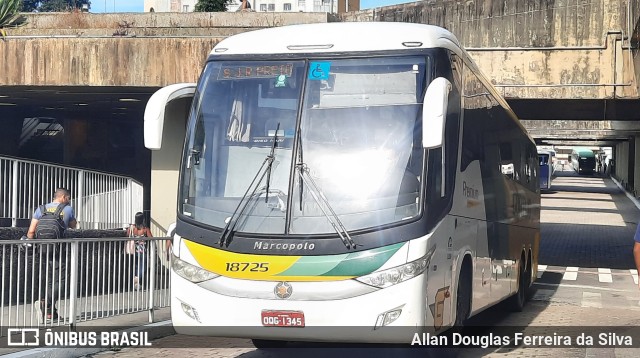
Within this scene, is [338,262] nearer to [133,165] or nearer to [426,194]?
[426,194]

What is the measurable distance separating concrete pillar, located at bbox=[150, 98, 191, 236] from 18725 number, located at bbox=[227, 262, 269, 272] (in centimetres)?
982

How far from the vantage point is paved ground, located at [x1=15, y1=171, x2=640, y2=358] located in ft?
36.5

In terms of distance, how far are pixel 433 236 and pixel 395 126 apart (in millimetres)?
1096

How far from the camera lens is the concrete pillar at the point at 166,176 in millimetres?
18578

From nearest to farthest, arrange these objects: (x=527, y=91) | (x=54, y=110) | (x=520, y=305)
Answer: (x=520, y=305)
(x=527, y=91)
(x=54, y=110)

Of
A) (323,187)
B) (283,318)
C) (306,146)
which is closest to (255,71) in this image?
(306,146)

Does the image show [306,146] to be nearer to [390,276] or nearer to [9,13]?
[390,276]

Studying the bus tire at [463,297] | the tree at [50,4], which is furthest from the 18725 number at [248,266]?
the tree at [50,4]

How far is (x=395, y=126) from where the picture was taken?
29.7ft

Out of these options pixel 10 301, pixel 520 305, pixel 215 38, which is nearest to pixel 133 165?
pixel 215 38

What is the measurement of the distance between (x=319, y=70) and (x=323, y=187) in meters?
1.24

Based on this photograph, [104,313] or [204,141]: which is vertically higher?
[204,141]

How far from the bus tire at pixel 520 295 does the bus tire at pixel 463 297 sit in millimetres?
4746

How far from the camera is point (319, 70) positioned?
938 cm
